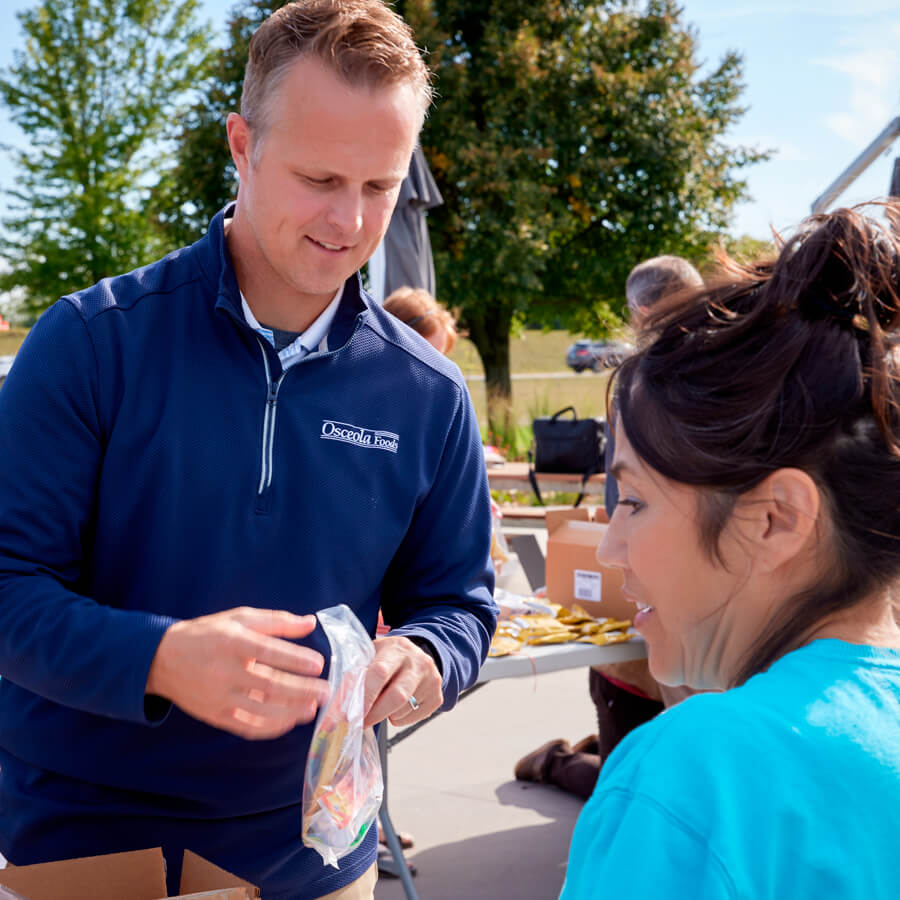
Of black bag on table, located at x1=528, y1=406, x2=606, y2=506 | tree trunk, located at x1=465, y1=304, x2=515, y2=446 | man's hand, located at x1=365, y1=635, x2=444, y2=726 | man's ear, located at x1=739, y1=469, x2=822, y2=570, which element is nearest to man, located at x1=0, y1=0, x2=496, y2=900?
man's hand, located at x1=365, y1=635, x2=444, y2=726

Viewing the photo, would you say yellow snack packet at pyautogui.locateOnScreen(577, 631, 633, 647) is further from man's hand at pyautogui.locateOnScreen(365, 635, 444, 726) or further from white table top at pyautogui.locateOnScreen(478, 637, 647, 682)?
man's hand at pyautogui.locateOnScreen(365, 635, 444, 726)

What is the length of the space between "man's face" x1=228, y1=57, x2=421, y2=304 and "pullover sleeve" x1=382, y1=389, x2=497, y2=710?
360 millimetres

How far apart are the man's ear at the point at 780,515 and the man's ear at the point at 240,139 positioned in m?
1.01

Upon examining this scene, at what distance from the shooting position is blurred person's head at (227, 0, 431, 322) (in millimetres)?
1465

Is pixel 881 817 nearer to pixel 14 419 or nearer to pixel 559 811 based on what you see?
pixel 14 419

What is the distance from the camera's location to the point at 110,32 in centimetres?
2081

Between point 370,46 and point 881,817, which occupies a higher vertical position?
point 370,46

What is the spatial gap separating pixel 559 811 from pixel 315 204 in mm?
3384

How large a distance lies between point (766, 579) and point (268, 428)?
0.79 m

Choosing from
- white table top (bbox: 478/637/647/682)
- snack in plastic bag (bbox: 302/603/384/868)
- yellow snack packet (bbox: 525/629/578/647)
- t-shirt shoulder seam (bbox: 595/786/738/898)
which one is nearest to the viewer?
t-shirt shoulder seam (bbox: 595/786/738/898)

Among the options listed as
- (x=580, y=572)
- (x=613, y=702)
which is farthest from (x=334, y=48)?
(x=613, y=702)

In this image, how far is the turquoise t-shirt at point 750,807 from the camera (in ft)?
2.53

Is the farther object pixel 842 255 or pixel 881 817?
pixel 842 255

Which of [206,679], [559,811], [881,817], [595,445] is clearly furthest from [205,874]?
[595,445]
